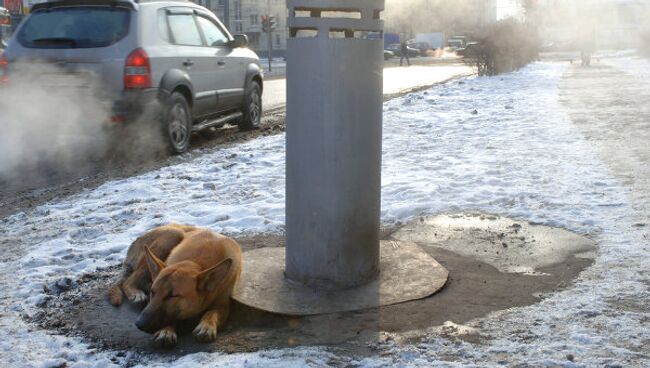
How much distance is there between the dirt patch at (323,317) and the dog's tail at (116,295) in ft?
0.10

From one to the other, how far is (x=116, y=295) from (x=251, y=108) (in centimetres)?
680

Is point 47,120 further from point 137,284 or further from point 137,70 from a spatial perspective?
point 137,284

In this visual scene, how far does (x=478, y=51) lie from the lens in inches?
837

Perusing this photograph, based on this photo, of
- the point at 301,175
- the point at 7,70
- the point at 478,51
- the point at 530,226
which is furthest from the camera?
the point at 478,51

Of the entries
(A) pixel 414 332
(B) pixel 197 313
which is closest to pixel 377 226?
(A) pixel 414 332

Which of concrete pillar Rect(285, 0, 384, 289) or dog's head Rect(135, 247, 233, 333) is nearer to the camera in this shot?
dog's head Rect(135, 247, 233, 333)

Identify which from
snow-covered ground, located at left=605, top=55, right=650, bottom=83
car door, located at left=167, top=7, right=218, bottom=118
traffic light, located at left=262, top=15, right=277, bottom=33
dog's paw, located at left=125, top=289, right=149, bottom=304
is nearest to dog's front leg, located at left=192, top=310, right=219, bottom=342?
dog's paw, located at left=125, top=289, right=149, bottom=304

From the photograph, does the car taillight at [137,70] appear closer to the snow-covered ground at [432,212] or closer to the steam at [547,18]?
the snow-covered ground at [432,212]

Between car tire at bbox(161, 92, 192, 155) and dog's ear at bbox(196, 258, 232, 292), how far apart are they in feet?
15.5

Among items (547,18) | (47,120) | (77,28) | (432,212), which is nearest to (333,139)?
(432,212)

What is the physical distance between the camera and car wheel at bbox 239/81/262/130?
9883 mm

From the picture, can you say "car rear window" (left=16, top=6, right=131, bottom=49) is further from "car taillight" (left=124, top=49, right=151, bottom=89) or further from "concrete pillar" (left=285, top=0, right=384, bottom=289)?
"concrete pillar" (left=285, top=0, right=384, bottom=289)

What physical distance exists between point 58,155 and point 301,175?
5.38 metres

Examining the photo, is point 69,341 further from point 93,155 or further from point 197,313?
point 93,155
